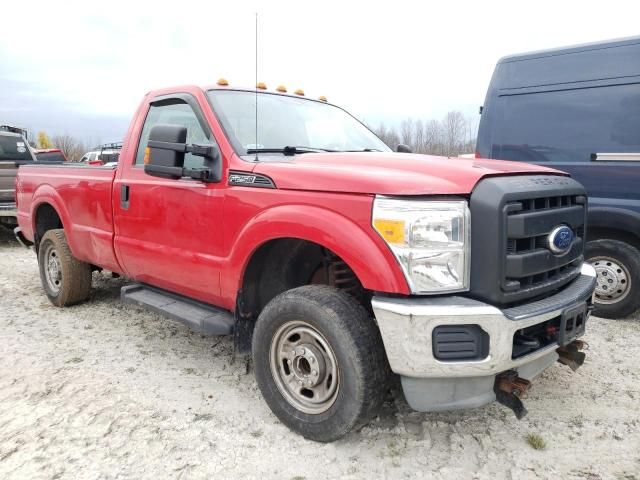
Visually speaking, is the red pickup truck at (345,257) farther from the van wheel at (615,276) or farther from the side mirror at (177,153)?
the van wheel at (615,276)

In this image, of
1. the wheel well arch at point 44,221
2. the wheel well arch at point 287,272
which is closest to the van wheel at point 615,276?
the wheel well arch at point 287,272

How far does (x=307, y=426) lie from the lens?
8.80ft

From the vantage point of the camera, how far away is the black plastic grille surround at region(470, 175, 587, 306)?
227cm

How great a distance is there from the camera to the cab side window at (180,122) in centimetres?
344

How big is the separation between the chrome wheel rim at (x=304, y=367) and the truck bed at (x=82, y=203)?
2.14 meters

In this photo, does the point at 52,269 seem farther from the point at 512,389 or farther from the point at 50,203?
the point at 512,389

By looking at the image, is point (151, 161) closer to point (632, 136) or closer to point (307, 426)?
point (307, 426)

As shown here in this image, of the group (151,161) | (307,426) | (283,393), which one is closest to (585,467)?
(307,426)

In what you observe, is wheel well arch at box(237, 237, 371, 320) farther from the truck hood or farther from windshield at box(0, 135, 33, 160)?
windshield at box(0, 135, 33, 160)

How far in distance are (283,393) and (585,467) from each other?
159 centimetres

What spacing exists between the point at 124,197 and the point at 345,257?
2.31m

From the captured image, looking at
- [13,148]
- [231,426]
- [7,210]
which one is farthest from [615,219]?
[13,148]

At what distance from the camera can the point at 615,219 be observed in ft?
15.0

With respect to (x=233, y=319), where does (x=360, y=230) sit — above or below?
above
